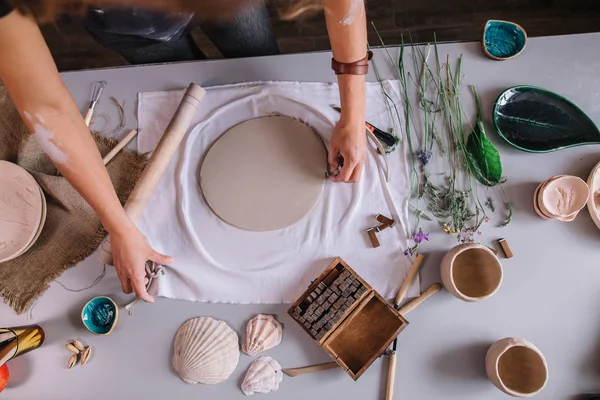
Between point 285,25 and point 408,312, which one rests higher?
point 285,25

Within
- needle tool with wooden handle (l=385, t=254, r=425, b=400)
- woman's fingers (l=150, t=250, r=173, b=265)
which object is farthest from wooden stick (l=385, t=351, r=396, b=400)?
woman's fingers (l=150, t=250, r=173, b=265)

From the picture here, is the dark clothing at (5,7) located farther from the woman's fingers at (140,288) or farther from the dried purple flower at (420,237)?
the dried purple flower at (420,237)

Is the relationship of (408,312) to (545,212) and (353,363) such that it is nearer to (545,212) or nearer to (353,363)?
(353,363)

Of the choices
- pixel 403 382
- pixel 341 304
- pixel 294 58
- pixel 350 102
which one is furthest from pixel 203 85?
pixel 403 382

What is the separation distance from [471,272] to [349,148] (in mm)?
281

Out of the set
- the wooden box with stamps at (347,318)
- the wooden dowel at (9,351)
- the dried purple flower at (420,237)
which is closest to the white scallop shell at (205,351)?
the wooden box with stamps at (347,318)

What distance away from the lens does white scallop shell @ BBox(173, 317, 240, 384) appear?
27.8 inches

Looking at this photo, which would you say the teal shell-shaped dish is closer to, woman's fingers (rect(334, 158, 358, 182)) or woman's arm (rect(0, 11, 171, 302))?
woman's fingers (rect(334, 158, 358, 182))

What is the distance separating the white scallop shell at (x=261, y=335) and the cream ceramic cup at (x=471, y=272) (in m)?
0.29

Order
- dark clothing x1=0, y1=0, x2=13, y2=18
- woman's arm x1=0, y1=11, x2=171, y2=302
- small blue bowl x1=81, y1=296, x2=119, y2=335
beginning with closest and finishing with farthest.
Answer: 1. dark clothing x1=0, y1=0, x2=13, y2=18
2. woman's arm x1=0, y1=11, x2=171, y2=302
3. small blue bowl x1=81, y1=296, x2=119, y2=335

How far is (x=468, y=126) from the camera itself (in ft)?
2.51

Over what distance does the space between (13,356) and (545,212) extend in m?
0.90

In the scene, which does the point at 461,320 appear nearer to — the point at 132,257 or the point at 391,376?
the point at 391,376

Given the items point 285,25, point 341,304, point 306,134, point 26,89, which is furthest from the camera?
point 285,25
